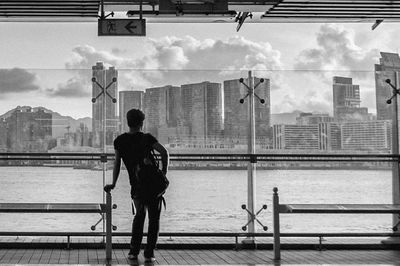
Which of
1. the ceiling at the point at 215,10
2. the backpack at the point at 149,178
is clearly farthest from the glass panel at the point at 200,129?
the backpack at the point at 149,178

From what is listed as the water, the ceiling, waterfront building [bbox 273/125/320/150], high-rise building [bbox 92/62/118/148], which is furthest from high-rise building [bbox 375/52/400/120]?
high-rise building [bbox 92/62/118/148]

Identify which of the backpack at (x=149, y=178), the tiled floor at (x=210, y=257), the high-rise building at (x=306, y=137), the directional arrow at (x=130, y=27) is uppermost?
the directional arrow at (x=130, y=27)

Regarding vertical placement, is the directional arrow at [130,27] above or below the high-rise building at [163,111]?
above

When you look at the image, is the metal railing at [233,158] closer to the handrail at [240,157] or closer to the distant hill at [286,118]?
the handrail at [240,157]

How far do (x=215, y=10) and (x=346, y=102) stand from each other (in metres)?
2.37

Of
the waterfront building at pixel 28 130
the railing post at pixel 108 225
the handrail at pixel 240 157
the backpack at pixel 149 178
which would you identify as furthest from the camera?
the waterfront building at pixel 28 130

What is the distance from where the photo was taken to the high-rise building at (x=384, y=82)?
8.67 m

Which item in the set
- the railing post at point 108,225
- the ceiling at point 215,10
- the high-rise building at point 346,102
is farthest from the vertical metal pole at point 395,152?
the railing post at point 108,225

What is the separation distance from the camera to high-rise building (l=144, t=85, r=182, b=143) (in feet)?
28.3

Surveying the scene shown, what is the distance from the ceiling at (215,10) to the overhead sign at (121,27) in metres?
0.22

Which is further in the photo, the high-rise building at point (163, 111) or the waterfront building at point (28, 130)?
the high-rise building at point (163, 111)

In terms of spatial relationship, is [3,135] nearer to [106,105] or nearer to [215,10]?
Result: [106,105]

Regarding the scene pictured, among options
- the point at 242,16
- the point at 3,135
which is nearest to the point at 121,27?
the point at 242,16

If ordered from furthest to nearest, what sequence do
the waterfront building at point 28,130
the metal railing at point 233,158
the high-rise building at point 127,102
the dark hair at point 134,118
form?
1. the high-rise building at point 127,102
2. the waterfront building at point 28,130
3. the metal railing at point 233,158
4. the dark hair at point 134,118
